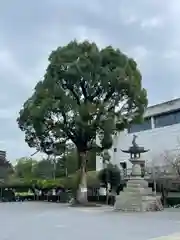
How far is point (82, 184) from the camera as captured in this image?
27297 millimetres

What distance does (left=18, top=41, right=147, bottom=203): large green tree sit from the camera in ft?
85.0

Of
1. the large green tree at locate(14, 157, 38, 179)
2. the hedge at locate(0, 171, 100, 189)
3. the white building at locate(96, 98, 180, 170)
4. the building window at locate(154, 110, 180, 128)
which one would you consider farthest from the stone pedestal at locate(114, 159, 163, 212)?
the large green tree at locate(14, 157, 38, 179)

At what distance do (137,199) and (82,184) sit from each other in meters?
7.17

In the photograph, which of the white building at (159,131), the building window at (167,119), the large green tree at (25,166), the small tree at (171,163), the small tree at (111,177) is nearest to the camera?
the small tree at (171,163)

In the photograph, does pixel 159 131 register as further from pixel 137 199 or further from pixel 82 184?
pixel 137 199

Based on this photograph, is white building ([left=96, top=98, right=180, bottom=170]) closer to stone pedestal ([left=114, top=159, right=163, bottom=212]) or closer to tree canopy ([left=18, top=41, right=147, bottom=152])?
tree canopy ([left=18, top=41, right=147, bottom=152])

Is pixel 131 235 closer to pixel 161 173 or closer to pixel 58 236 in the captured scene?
pixel 58 236

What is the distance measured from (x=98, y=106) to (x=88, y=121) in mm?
1315

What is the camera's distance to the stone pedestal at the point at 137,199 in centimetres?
2075

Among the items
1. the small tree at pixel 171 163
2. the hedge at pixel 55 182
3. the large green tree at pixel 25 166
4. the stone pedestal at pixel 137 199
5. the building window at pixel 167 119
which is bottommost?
the stone pedestal at pixel 137 199

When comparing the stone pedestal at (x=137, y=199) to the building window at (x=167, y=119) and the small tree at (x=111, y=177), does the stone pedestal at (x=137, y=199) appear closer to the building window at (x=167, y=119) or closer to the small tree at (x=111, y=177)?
the small tree at (x=111, y=177)

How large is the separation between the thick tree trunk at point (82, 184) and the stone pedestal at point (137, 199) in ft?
19.5

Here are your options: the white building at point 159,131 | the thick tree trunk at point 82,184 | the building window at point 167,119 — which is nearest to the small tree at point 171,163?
the white building at point 159,131

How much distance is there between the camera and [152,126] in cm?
3628
